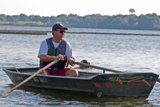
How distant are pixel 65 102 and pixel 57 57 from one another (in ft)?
4.46

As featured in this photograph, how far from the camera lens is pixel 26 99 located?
1673cm

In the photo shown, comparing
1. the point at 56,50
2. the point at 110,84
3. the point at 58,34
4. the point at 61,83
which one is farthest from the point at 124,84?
the point at 58,34

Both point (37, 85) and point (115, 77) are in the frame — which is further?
point (37, 85)

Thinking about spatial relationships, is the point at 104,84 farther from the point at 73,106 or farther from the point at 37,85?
the point at 37,85

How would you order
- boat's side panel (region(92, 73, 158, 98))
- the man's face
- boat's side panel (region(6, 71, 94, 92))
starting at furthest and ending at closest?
boat's side panel (region(6, 71, 94, 92)) → the man's face → boat's side panel (region(92, 73, 158, 98))

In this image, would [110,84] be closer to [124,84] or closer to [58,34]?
[124,84]

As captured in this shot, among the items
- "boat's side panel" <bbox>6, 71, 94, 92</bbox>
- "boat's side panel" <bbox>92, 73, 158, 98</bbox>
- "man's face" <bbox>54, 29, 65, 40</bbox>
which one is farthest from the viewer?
"boat's side panel" <bbox>6, 71, 94, 92</bbox>

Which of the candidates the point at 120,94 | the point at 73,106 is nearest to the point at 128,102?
the point at 120,94

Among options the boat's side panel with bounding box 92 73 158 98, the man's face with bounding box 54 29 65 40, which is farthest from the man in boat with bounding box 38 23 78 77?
the boat's side panel with bounding box 92 73 158 98

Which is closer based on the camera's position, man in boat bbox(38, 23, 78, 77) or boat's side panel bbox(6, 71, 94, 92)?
man in boat bbox(38, 23, 78, 77)

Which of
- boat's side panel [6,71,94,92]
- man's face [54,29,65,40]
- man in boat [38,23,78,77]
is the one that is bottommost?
boat's side panel [6,71,94,92]

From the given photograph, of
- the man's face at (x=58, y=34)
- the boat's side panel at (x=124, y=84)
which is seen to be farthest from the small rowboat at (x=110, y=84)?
the man's face at (x=58, y=34)

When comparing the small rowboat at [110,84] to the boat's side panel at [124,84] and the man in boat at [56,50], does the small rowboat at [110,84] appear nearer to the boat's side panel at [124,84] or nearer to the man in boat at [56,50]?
the boat's side panel at [124,84]

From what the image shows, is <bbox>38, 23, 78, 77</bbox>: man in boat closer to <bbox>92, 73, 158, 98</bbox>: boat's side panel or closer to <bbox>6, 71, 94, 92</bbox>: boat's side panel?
<bbox>6, 71, 94, 92</bbox>: boat's side panel
